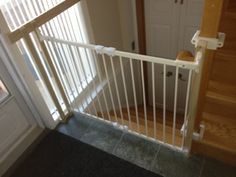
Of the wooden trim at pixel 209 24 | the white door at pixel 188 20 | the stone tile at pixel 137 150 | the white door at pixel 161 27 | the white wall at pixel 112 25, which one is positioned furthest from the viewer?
the white door at pixel 161 27

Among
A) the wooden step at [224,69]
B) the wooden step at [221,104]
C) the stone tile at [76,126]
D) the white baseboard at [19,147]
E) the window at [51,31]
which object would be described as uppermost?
the window at [51,31]

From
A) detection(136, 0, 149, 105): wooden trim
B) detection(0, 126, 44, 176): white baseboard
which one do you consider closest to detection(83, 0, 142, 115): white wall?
detection(136, 0, 149, 105): wooden trim

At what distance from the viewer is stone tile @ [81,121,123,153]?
200cm

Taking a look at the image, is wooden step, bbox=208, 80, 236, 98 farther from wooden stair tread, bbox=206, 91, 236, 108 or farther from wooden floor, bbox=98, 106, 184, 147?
wooden floor, bbox=98, 106, 184, 147

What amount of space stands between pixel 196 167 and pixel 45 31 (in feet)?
5.15

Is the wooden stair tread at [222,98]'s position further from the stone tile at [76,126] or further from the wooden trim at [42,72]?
the wooden trim at [42,72]

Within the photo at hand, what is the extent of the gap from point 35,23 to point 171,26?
183cm

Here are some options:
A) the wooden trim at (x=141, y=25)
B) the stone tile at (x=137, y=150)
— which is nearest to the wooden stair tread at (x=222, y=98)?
the stone tile at (x=137, y=150)

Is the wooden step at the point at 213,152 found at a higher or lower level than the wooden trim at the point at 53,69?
lower

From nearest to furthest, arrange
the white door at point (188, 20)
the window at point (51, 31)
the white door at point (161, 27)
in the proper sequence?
1. the window at point (51, 31)
2. the white door at point (188, 20)
3. the white door at point (161, 27)

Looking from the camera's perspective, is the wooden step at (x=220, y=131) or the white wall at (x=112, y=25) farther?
the white wall at (x=112, y=25)

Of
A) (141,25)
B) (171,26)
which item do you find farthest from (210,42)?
(141,25)

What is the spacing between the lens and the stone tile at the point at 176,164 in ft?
5.66

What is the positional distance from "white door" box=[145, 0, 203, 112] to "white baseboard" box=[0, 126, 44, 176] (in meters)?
1.89
